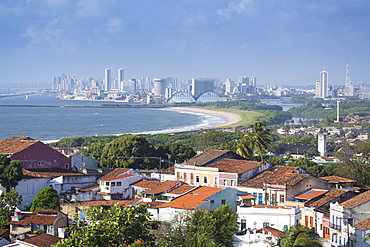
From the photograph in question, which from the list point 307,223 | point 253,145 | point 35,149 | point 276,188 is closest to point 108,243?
point 307,223

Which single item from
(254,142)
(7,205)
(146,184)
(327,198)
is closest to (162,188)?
(146,184)

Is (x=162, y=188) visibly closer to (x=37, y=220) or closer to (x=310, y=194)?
(x=310, y=194)

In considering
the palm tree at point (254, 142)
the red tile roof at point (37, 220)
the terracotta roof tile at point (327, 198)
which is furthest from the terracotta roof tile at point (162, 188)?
the palm tree at point (254, 142)

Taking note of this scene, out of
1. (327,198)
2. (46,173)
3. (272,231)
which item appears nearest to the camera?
Answer: (272,231)

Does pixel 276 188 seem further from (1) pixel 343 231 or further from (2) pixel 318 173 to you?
(2) pixel 318 173

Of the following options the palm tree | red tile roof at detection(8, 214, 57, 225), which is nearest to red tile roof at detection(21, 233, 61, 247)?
red tile roof at detection(8, 214, 57, 225)

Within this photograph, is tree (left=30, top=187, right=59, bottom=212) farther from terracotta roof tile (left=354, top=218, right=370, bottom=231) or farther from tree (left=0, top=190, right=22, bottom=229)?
terracotta roof tile (left=354, top=218, right=370, bottom=231)

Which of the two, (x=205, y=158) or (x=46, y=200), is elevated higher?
(x=205, y=158)
